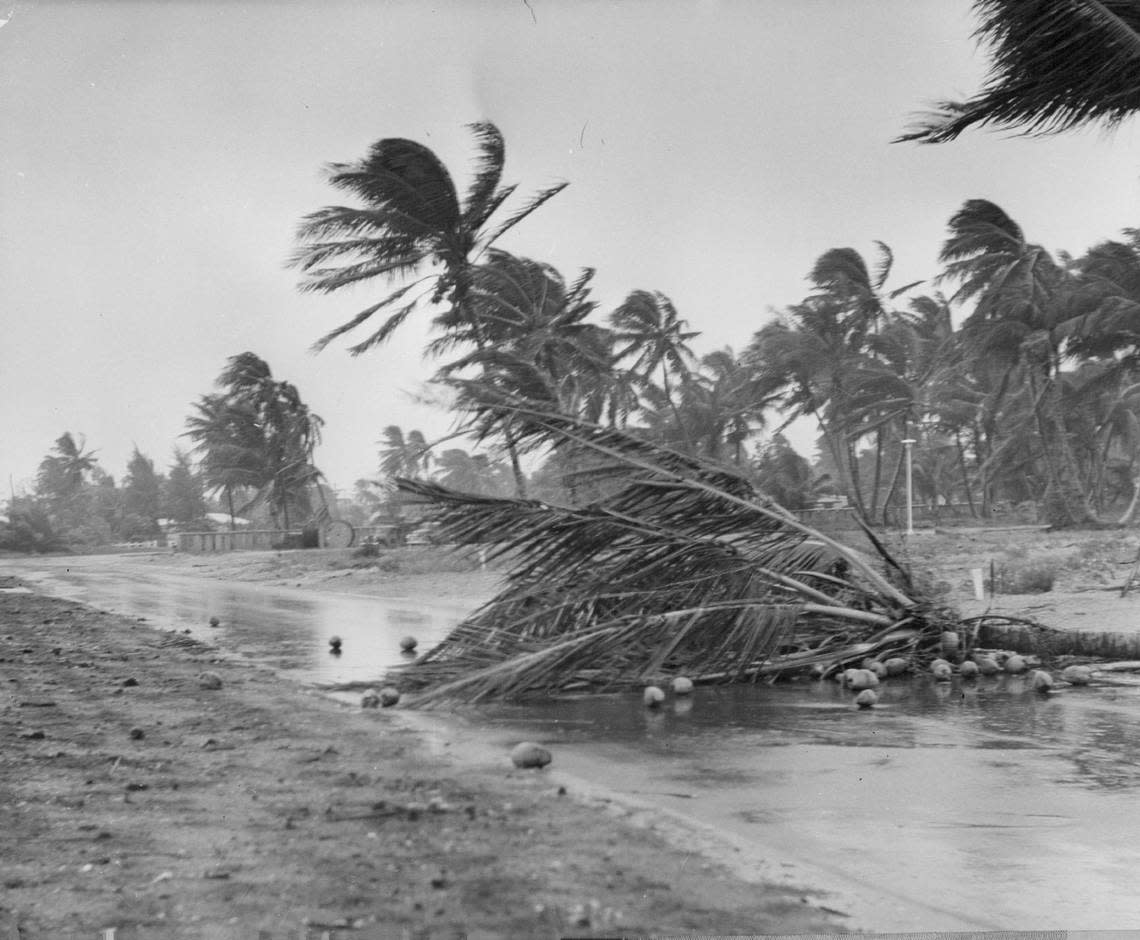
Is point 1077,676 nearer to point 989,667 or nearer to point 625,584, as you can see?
point 989,667

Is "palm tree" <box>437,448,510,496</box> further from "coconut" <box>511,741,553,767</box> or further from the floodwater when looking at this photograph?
"coconut" <box>511,741,553,767</box>

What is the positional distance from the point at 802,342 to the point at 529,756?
17.6m

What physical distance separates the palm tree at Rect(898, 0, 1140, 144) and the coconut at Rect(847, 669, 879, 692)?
2.70 meters

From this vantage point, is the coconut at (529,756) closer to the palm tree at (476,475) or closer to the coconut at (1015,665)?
the palm tree at (476,475)

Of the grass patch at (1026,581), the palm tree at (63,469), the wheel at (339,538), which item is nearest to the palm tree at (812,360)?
the grass patch at (1026,581)

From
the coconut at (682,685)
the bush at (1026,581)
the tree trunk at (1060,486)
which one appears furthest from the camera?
the tree trunk at (1060,486)

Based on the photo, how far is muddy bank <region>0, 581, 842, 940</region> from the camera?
182cm

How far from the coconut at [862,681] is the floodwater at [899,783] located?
0.33 feet

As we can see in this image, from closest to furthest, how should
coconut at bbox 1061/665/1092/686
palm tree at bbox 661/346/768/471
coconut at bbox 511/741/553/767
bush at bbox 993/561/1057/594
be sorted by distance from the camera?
coconut at bbox 511/741/553/767
coconut at bbox 1061/665/1092/686
bush at bbox 993/561/1057/594
palm tree at bbox 661/346/768/471

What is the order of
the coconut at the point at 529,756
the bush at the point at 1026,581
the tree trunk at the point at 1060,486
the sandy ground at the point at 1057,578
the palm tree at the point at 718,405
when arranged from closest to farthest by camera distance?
the coconut at the point at 529,756 < the sandy ground at the point at 1057,578 < the bush at the point at 1026,581 < the palm tree at the point at 718,405 < the tree trunk at the point at 1060,486

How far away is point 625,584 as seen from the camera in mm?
4969

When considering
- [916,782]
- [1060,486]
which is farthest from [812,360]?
[916,782]

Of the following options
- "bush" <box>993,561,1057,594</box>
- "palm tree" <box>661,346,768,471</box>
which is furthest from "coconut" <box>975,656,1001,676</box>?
"bush" <box>993,561,1057,594</box>

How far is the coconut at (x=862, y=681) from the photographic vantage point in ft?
17.1
